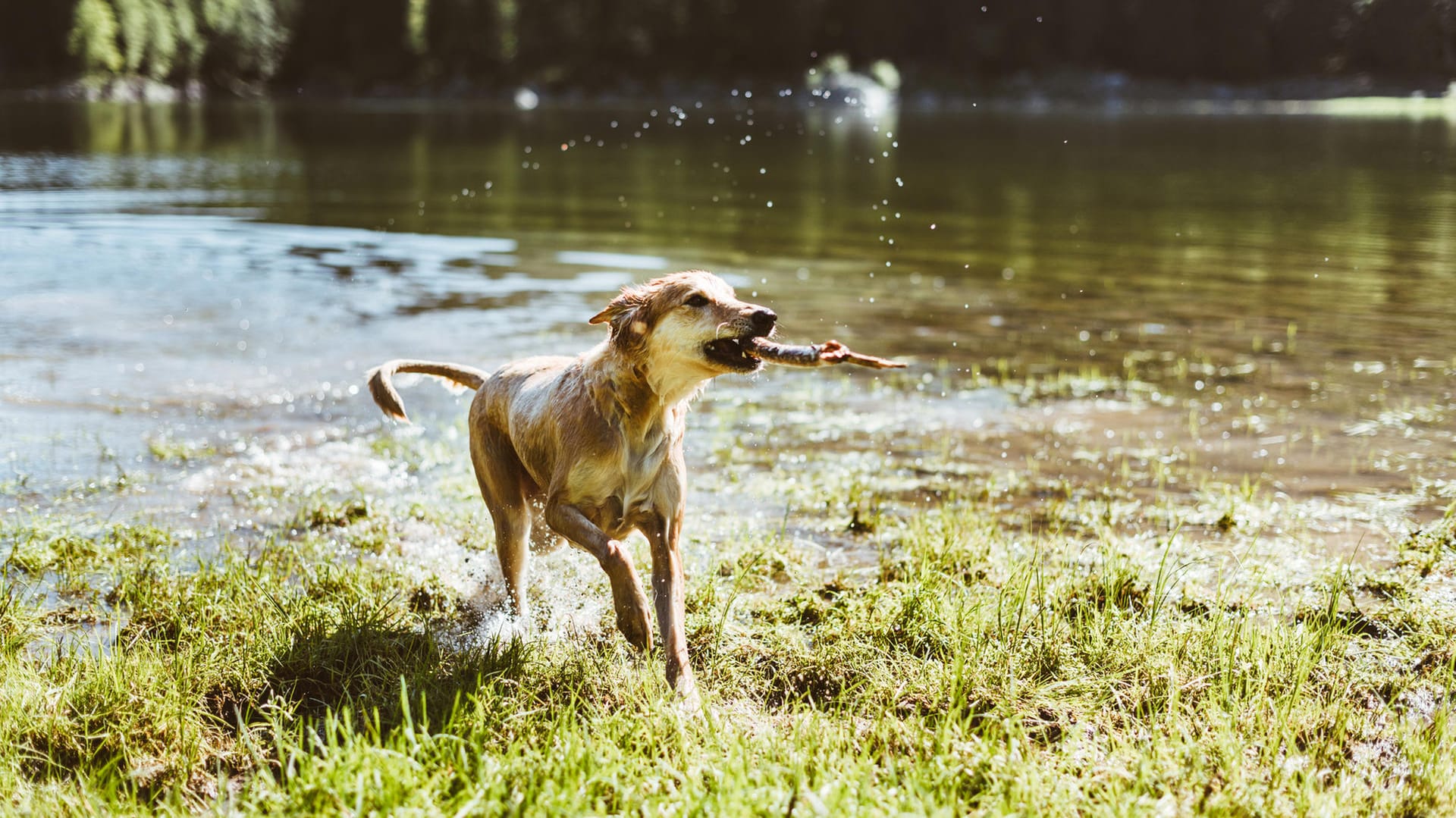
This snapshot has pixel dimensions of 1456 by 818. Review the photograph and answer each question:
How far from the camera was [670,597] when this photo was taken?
4.56m

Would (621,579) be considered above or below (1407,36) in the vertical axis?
below

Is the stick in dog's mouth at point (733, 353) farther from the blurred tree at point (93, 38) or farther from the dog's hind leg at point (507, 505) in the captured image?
the blurred tree at point (93, 38)

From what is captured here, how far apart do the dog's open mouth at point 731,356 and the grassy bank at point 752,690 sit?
1.10 m

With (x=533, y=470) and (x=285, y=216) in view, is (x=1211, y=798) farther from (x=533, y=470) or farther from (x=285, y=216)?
(x=285, y=216)

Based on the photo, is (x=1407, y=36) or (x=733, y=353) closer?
(x=733, y=353)

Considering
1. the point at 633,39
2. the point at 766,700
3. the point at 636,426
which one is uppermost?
the point at 633,39

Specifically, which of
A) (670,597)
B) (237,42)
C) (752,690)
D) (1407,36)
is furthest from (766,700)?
(237,42)

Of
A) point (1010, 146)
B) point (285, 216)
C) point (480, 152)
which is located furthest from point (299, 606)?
point (1010, 146)

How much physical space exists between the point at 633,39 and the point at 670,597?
459 feet

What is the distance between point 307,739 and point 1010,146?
168ft

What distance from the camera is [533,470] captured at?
5.06 m

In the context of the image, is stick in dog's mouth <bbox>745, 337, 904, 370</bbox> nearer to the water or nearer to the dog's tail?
the water

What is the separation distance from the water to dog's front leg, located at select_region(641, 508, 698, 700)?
1462mm

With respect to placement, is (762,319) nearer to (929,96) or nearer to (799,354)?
(799,354)
